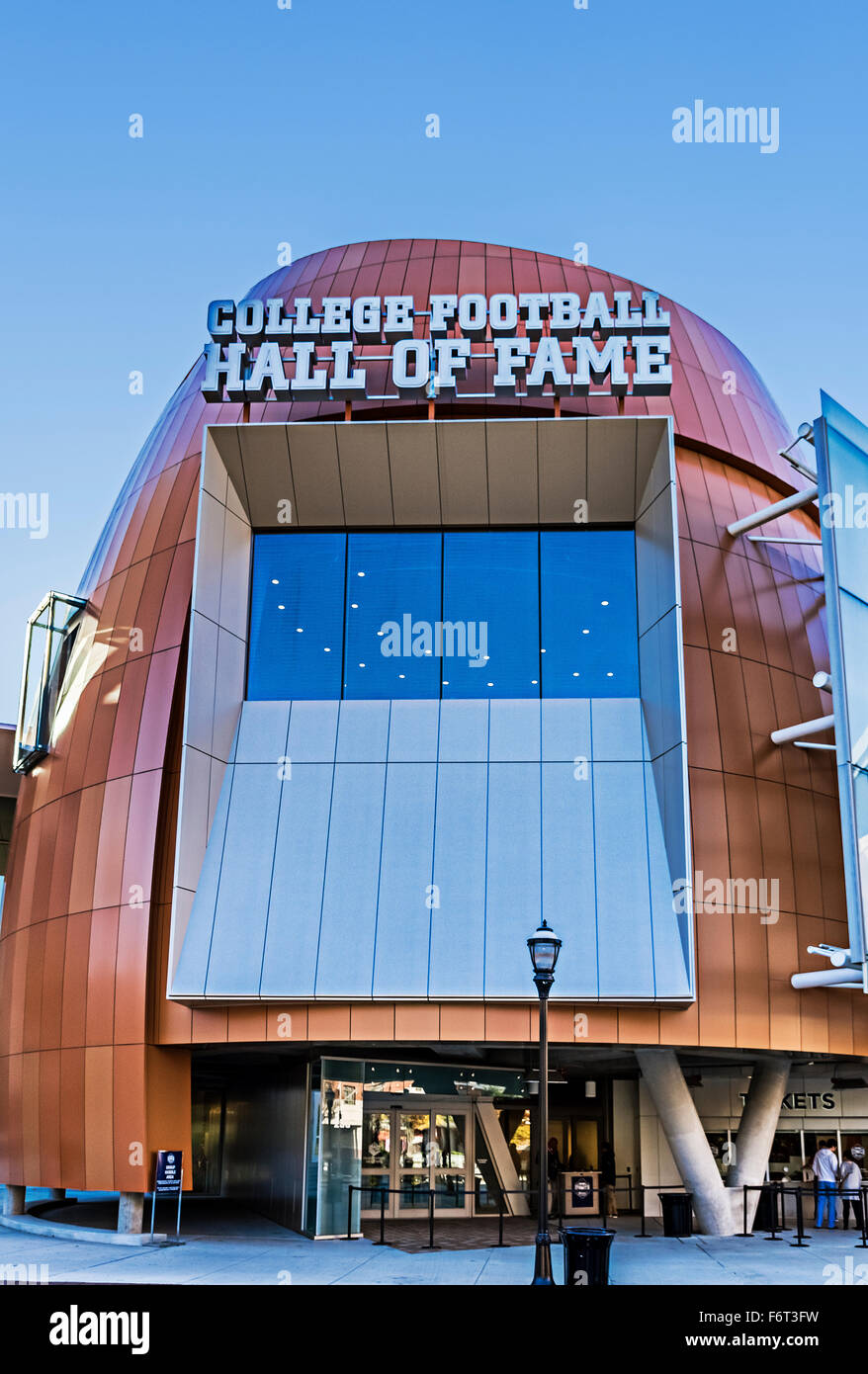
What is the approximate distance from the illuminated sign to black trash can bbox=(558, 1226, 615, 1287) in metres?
13.4

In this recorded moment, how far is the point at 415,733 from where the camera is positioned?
21.3 metres

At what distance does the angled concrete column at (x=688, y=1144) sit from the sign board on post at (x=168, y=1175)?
25.1 feet

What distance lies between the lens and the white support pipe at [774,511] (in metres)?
Result: 21.0

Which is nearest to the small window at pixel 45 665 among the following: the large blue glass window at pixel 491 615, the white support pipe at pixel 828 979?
the large blue glass window at pixel 491 615

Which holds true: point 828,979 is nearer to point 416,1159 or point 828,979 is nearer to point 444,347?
point 416,1159

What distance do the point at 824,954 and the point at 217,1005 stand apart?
9.87 metres

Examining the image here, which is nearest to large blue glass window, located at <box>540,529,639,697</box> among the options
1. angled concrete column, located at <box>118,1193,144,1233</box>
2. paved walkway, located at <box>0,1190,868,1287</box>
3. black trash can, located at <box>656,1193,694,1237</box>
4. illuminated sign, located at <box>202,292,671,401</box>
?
illuminated sign, located at <box>202,292,671,401</box>

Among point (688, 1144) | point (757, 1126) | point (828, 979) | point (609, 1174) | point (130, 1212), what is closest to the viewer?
point (828, 979)

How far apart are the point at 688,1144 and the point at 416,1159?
5799mm

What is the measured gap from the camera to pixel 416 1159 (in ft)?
77.0

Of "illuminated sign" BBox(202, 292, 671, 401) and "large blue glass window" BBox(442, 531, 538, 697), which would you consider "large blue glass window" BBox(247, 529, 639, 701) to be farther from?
"illuminated sign" BBox(202, 292, 671, 401)

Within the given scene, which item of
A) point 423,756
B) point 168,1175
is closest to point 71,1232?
point 168,1175

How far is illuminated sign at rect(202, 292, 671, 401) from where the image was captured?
21.0m

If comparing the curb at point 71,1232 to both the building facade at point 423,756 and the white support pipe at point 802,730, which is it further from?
the white support pipe at point 802,730
